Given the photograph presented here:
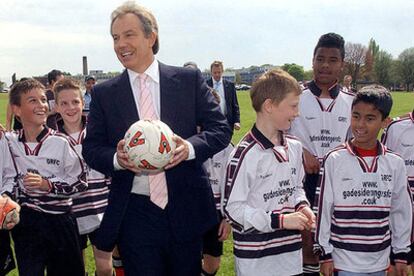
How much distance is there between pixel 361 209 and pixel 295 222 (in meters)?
0.75

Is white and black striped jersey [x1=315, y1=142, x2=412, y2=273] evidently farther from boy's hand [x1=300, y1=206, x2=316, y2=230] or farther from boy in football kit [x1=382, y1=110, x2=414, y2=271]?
boy in football kit [x1=382, y1=110, x2=414, y2=271]

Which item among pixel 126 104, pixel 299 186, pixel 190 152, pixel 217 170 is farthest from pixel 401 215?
pixel 126 104

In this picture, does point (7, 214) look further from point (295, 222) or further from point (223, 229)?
point (295, 222)

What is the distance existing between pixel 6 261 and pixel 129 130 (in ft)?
8.68

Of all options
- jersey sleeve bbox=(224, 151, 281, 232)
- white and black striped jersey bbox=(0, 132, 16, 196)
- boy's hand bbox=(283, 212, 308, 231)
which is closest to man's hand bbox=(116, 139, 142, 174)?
jersey sleeve bbox=(224, 151, 281, 232)

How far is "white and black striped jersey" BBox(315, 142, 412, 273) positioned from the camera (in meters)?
3.81

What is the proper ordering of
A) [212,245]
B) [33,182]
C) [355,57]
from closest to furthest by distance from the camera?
1. [33,182]
2. [212,245]
3. [355,57]

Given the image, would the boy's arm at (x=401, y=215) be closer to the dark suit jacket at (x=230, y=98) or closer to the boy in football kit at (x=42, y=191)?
the boy in football kit at (x=42, y=191)

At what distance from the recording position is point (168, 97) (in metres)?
3.48

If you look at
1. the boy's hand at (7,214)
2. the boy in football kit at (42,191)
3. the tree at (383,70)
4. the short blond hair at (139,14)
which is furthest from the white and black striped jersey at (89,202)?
the tree at (383,70)

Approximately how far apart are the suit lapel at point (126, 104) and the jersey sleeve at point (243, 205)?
31.2 inches

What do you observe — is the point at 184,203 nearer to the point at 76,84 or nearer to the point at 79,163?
the point at 79,163

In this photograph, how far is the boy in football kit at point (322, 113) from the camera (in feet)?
15.8

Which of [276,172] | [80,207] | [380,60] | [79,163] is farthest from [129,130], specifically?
[380,60]
